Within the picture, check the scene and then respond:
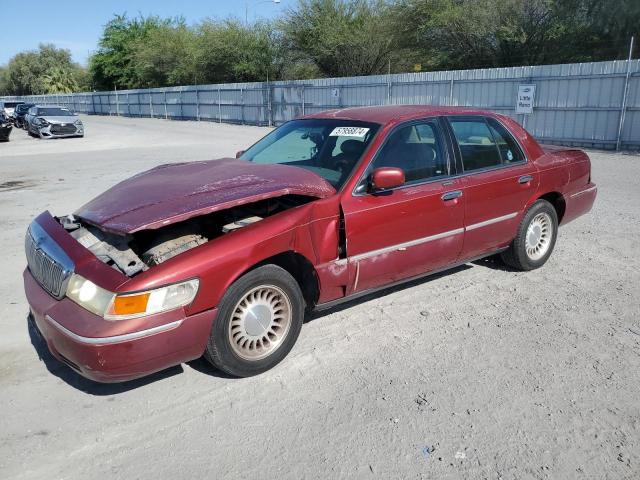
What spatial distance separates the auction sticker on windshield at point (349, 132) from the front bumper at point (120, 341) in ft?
6.34

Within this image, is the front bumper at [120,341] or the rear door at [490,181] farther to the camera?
the rear door at [490,181]

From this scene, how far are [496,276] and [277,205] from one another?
2.57m

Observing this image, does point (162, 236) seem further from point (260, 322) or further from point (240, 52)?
point (240, 52)

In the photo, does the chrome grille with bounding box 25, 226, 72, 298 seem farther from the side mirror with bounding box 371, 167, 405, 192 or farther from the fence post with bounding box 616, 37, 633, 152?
the fence post with bounding box 616, 37, 633, 152

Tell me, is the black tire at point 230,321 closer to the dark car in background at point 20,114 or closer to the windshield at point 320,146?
the windshield at point 320,146

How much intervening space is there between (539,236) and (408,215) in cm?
197

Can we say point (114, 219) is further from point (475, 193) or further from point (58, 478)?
point (475, 193)

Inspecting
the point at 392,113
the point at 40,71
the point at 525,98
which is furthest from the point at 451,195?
the point at 40,71

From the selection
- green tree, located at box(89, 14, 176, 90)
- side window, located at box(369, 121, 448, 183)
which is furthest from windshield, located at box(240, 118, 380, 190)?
green tree, located at box(89, 14, 176, 90)

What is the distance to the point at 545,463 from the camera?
8.55 ft

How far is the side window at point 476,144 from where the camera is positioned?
4.55m

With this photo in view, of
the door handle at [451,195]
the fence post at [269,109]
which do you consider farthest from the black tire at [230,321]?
the fence post at [269,109]

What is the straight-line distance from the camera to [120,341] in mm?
2805

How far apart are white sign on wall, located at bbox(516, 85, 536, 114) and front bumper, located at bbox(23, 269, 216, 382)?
53.2 feet
